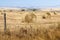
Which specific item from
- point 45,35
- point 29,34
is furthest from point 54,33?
point 29,34

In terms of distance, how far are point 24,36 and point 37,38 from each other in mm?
1186

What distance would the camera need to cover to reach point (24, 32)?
62.2ft

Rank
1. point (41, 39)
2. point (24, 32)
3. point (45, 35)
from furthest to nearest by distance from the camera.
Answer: point (24, 32) < point (45, 35) < point (41, 39)

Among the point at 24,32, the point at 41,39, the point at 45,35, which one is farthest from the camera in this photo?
the point at 24,32

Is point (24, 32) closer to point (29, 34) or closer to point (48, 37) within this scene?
point (29, 34)

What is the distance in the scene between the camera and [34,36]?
686 inches

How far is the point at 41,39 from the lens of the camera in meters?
16.5

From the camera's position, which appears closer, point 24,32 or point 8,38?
point 8,38

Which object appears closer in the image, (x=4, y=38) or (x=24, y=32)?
(x=4, y=38)

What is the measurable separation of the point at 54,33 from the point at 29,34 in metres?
1.90

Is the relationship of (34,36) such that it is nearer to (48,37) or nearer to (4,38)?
(48,37)

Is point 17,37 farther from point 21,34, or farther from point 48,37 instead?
point 48,37

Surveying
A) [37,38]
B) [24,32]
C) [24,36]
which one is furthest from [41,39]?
[24,32]

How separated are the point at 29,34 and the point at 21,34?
61 cm
